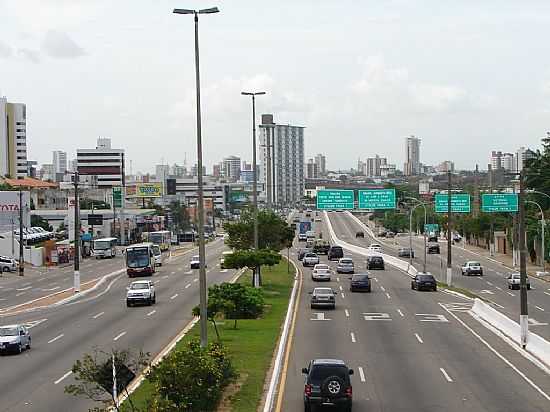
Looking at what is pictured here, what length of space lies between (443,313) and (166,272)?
39264mm

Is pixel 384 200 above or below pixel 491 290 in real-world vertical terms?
above

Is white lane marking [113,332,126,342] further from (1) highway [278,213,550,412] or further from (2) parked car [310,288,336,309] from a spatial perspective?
(2) parked car [310,288,336,309]

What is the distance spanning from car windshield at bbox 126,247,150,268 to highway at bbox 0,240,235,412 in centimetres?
723

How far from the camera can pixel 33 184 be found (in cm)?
17538

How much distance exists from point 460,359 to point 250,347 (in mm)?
7264

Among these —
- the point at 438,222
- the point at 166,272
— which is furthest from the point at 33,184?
the point at 166,272

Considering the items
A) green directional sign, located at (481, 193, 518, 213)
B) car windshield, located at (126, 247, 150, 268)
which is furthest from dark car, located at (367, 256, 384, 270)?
car windshield, located at (126, 247, 150, 268)

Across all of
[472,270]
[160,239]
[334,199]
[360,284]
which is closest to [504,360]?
[360,284]

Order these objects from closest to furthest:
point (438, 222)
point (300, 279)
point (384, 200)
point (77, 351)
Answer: point (77, 351)
point (300, 279)
point (384, 200)
point (438, 222)

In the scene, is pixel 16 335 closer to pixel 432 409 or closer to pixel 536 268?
pixel 432 409

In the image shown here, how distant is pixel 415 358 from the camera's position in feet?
103

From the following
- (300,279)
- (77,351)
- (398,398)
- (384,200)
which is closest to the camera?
(398,398)

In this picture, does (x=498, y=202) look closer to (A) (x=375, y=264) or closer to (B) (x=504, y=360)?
(A) (x=375, y=264)

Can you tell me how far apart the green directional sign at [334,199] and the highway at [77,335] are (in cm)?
1568
